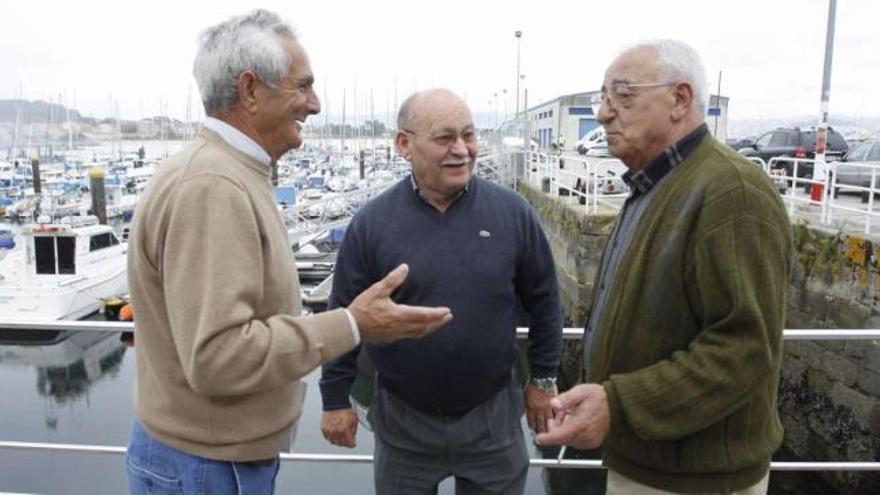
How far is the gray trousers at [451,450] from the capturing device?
2.22 meters

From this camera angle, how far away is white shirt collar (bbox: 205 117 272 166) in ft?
5.21

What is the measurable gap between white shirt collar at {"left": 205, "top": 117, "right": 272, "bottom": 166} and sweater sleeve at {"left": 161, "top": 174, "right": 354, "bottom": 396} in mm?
172

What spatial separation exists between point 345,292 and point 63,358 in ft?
57.7

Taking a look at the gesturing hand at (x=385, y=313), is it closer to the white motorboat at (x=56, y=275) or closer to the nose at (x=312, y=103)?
the nose at (x=312, y=103)

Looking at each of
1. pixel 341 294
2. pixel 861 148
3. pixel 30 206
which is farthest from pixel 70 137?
pixel 341 294

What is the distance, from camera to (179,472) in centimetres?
163

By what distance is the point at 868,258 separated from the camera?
23.2 feet

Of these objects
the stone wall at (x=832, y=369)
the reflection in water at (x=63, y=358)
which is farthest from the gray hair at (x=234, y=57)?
the reflection in water at (x=63, y=358)

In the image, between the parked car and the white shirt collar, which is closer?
the white shirt collar

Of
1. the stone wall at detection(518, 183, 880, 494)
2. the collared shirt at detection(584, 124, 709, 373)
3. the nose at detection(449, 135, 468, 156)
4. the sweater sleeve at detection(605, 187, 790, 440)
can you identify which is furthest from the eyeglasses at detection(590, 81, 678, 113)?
the stone wall at detection(518, 183, 880, 494)

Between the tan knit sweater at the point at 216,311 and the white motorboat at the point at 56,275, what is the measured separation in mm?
17554

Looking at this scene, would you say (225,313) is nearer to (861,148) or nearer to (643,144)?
(643,144)

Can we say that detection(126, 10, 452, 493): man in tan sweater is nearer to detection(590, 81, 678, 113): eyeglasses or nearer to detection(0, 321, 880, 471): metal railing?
detection(590, 81, 678, 113): eyeglasses

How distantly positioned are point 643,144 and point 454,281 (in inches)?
30.2
